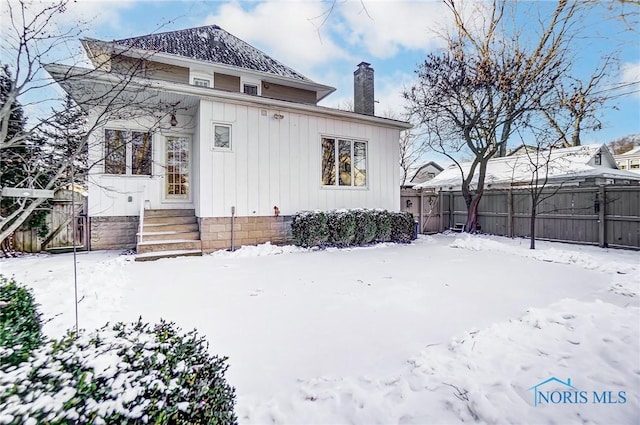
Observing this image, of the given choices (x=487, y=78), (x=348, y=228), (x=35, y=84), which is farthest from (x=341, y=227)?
(x=487, y=78)

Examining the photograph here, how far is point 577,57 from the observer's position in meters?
11.1

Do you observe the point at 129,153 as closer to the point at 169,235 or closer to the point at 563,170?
the point at 169,235

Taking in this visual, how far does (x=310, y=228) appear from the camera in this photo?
8188mm

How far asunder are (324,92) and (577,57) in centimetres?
943

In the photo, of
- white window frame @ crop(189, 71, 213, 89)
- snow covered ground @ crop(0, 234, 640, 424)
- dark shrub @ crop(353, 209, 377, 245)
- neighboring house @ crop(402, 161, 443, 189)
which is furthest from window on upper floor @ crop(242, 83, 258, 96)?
neighboring house @ crop(402, 161, 443, 189)

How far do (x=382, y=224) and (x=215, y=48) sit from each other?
956cm

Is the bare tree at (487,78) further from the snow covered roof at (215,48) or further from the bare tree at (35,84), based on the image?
the bare tree at (35,84)

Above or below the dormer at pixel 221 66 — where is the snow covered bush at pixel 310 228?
below

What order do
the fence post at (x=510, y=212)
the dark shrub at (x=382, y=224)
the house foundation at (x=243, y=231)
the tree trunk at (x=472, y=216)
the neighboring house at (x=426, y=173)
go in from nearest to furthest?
the house foundation at (x=243, y=231) < the dark shrub at (x=382, y=224) < the fence post at (x=510, y=212) < the tree trunk at (x=472, y=216) < the neighboring house at (x=426, y=173)

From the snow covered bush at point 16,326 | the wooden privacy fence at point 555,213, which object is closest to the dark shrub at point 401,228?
the wooden privacy fence at point 555,213

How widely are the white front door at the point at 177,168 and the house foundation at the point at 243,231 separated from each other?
1.67m

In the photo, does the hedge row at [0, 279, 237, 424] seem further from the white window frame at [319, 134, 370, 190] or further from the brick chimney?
the brick chimney

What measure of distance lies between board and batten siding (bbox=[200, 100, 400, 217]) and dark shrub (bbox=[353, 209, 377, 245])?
1005 mm

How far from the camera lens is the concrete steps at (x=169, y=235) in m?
6.89
